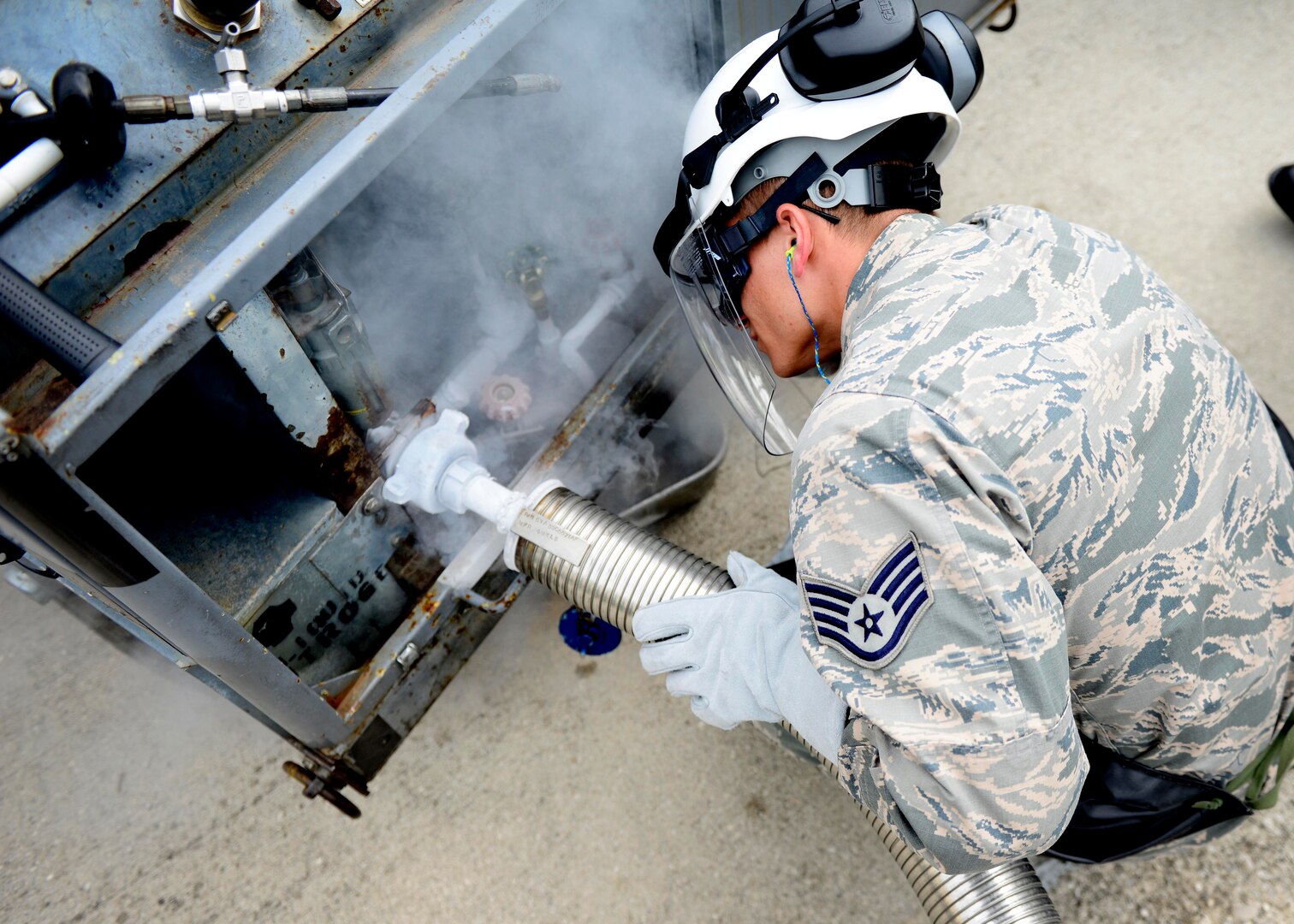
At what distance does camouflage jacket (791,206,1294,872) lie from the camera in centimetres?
114

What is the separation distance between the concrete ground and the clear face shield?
818 millimetres

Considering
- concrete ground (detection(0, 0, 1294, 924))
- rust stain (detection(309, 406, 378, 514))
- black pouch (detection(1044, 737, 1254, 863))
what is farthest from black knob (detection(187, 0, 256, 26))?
black pouch (detection(1044, 737, 1254, 863))

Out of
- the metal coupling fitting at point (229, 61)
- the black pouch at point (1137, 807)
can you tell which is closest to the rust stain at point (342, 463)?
the metal coupling fitting at point (229, 61)

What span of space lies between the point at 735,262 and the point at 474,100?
77 cm

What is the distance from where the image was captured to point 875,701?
1.21 m

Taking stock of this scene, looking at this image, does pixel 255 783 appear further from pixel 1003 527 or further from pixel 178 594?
pixel 1003 527

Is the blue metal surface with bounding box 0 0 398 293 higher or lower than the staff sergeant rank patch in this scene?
higher

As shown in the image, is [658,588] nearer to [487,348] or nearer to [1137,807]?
[487,348]

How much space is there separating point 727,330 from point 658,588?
22.5 inches

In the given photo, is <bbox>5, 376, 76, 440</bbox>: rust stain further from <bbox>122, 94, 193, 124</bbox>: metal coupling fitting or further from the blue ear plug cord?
the blue ear plug cord

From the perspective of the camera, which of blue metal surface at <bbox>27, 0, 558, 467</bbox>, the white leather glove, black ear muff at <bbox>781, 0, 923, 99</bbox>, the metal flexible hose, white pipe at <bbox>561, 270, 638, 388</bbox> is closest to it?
blue metal surface at <bbox>27, 0, 558, 467</bbox>

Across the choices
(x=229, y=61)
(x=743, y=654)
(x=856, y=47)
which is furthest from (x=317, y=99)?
(x=743, y=654)

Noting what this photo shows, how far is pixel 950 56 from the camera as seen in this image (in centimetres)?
174

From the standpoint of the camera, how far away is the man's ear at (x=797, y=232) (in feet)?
4.84
